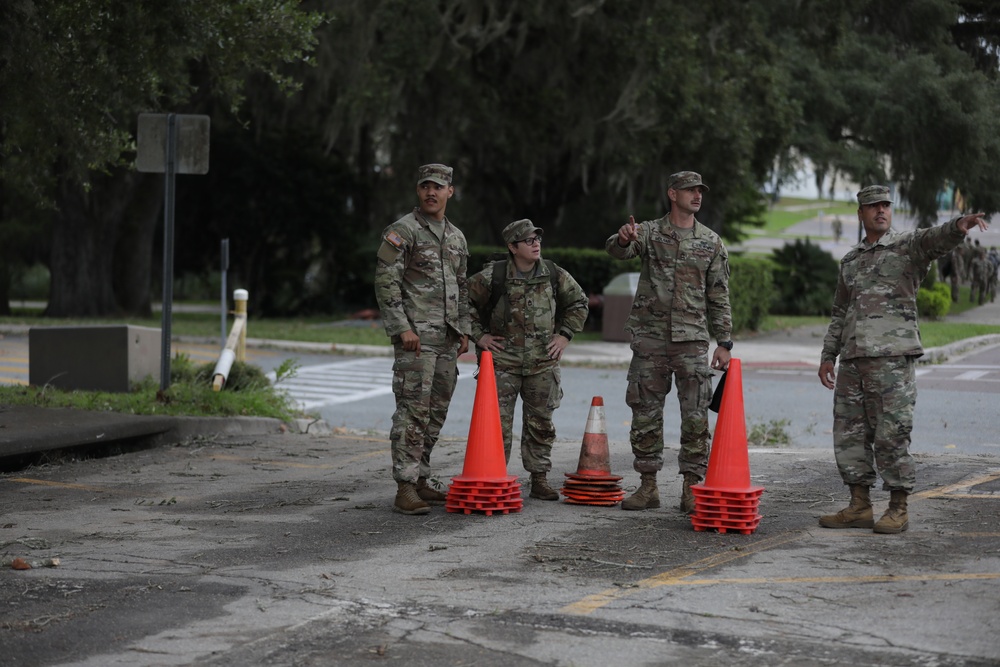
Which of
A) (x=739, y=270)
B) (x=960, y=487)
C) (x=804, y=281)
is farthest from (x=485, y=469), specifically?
(x=804, y=281)

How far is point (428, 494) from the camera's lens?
29.6 feet

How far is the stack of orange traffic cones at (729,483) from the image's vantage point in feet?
25.9

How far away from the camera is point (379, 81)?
26.6 meters

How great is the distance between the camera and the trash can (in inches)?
972

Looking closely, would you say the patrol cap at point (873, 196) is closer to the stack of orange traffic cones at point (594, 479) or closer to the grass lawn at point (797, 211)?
the stack of orange traffic cones at point (594, 479)

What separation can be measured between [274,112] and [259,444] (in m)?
22.2

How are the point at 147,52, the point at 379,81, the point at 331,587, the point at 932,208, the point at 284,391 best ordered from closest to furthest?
the point at 331,587 < the point at 147,52 < the point at 284,391 < the point at 379,81 < the point at 932,208

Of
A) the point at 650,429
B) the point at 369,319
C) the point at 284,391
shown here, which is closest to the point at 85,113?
the point at 284,391

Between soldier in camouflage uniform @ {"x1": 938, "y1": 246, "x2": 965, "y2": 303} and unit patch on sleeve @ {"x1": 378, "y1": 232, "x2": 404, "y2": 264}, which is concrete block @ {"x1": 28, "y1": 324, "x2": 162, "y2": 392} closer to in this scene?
unit patch on sleeve @ {"x1": 378, "y1": 232, "x2": 404, "y2": 264}

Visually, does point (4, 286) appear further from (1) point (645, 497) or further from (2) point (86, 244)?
(1) point (645, 497)

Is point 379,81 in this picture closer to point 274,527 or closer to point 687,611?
point 274,527

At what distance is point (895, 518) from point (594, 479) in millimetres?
1939

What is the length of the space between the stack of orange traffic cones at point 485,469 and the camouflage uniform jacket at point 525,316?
28cm

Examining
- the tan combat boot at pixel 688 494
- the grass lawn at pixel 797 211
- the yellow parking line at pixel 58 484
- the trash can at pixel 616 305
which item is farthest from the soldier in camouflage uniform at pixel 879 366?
the grass lawn at pixel 797 211
